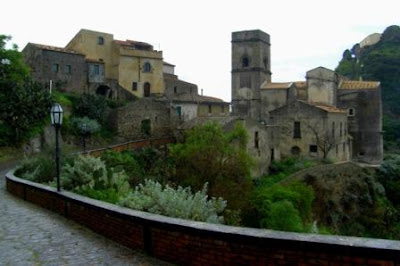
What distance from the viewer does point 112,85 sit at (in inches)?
1834

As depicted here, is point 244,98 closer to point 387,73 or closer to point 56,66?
point 56,66

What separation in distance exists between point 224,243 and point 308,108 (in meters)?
38.0

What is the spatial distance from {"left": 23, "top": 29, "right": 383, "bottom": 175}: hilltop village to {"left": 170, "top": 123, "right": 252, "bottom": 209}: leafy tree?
16.1 ft

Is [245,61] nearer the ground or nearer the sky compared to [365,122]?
nearer the sky

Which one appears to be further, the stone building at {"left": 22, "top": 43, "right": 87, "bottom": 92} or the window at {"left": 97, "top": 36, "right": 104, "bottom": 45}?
the window at {"left": 97, "top": 36, "right": 104, "bottom": 45}

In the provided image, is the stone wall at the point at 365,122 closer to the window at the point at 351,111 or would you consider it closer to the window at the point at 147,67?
the window at the point at 351,111

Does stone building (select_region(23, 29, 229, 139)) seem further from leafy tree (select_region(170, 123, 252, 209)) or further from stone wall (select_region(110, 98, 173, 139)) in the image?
leafy tree (select_region(170, 123, 252, 209))

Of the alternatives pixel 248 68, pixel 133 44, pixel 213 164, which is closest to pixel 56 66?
pixel 133 44

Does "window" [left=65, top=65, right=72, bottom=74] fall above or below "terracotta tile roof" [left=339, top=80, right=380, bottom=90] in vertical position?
above

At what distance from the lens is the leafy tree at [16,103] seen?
3106 centimetres

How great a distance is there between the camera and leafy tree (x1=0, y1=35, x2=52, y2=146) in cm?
3106

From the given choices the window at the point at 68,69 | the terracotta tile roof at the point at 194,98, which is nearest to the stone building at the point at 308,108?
the terracotta tile roof at the point at 194,98

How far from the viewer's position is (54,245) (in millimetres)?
8266

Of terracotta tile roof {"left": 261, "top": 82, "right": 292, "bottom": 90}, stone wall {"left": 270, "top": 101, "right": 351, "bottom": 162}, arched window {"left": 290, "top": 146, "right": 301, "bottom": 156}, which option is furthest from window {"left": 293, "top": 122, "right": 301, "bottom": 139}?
terracotta tile roof {"left": 261, "top": 82, "right": 292, "bottom": 90}
